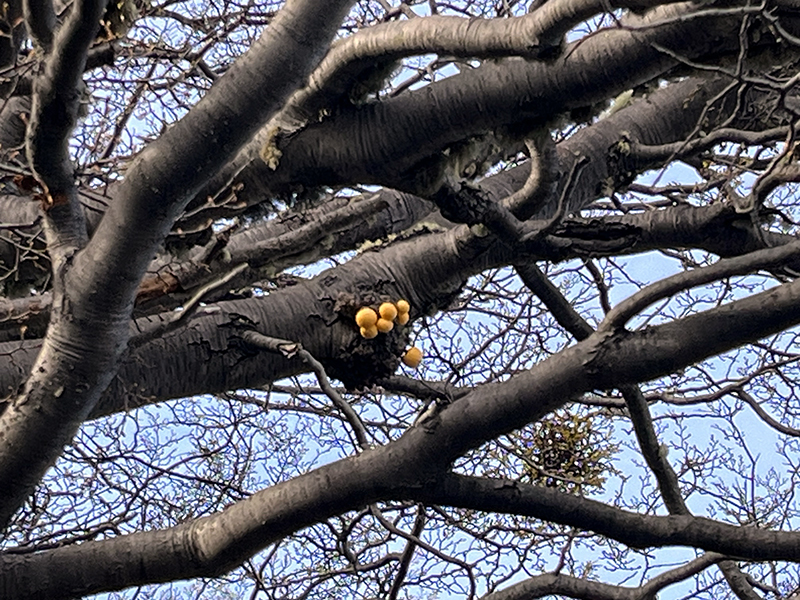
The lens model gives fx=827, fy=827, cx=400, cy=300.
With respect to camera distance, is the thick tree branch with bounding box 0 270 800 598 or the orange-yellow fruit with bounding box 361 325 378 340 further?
the orange-yellow fruit with bounding box 361 325 378 340

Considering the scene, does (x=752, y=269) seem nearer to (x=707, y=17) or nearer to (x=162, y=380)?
(x=707, y=17)

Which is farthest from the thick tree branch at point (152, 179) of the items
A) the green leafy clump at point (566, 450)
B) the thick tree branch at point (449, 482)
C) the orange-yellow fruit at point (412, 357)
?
the green leafy clump at point (566, 450)

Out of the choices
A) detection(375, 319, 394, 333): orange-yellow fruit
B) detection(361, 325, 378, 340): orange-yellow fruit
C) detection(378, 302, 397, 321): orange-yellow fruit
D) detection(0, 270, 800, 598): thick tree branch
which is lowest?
detection(0, 270, 800, 598): thick tree branch

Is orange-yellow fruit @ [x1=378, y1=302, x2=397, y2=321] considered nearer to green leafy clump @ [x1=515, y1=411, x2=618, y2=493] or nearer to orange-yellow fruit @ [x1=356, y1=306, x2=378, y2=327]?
orange-yellow fruit @ [x1=356, y1=306, x2=378, y2=327]

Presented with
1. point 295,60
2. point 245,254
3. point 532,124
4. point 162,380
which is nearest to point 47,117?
point 295,60

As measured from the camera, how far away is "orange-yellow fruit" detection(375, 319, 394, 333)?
2.75 metres

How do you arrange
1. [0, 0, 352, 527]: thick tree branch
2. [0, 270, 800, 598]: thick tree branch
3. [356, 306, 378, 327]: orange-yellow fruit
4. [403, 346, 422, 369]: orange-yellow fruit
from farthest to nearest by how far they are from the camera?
[403, 346, 422, 369]: orange-yellow fruit, [356, 306, 378, 327]: orange-yellow fruit, [0, 270, 800, 598]: thick tree branch, [0, 0, 352, 527]: thick tree branch

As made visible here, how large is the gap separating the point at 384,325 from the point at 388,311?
0.16 ft

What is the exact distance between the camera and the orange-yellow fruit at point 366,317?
273cm

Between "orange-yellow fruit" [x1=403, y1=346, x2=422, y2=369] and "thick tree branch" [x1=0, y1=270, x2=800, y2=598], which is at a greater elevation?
"orange-yellow fruit" [x1=403, y1=346, x2=422, y2=369]

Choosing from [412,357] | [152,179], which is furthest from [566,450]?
[152,179]

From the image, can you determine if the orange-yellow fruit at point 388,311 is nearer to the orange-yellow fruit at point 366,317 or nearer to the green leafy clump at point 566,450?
the orange-yellow fruit at point 366,317

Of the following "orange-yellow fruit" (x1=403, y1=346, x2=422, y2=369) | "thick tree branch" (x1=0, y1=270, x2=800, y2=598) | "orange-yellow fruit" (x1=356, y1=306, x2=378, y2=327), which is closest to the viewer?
"thick tree branch" (x1=0, y1=270, x2=800, y2=598)

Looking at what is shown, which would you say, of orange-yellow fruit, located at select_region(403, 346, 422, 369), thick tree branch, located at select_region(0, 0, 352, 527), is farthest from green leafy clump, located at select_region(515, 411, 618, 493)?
thick tree branch, located at select_region(0, 0, 352, 527)
